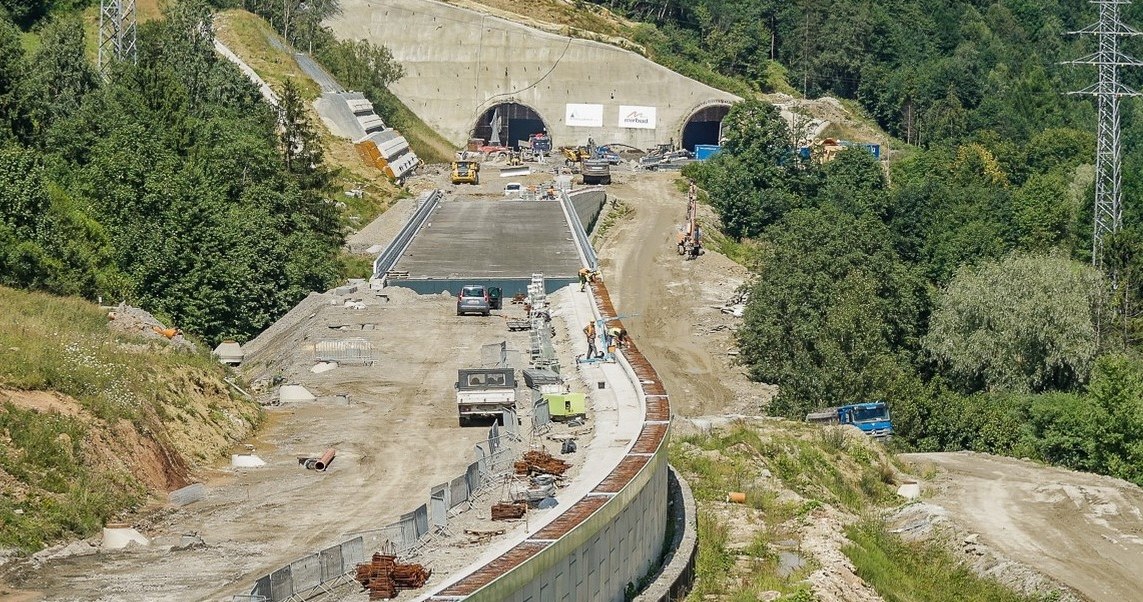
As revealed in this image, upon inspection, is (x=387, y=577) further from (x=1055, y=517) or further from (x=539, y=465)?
(x=1055, y=517)

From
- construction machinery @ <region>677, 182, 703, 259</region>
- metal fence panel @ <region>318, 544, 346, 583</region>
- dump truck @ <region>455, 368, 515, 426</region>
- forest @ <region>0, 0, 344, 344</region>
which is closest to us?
metal fence panel @ <region>318, 544, 346, 583</region>

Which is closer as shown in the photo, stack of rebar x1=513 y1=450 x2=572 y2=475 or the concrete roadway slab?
stack of rebar x1=513 y1=450 x2=572 y2=475

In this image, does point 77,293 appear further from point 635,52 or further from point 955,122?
point 955,122

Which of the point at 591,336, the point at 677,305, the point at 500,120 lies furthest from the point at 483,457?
the point at 500,120

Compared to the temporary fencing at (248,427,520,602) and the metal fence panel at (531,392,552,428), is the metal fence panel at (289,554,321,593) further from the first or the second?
the metal fence panel at (531,392,552,428)

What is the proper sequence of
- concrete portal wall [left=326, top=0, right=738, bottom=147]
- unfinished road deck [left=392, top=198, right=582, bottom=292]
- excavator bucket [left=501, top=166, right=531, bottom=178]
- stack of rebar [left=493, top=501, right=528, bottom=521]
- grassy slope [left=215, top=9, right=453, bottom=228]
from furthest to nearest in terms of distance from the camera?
concrete portal wall [left=326, top=0, right=738, bottom=147], excavator bucket [left=501, top=166, right=531, bottom=178], grassy slope [left=215, top=9, right=453, bottom=228], unfinished road deck [left=392, top=198, right=582, bottom=292], stack of rebar [left=493, top=501, right=528, bottom=521]

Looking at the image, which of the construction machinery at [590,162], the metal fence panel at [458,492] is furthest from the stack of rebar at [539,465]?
the construction machinery at [590,162]

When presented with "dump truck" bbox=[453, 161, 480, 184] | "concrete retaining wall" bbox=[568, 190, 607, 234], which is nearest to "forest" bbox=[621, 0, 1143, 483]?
"concrete retaining wall" bbox=[568, 190, 607, 234]
